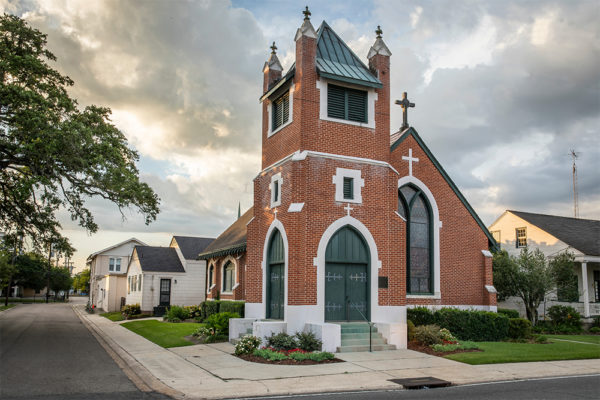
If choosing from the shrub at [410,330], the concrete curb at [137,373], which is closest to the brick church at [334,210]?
the shrub at [410,330]

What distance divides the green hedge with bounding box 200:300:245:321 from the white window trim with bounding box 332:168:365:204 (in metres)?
8.90

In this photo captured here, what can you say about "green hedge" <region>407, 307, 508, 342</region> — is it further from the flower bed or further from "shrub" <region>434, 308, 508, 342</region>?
the flower bed

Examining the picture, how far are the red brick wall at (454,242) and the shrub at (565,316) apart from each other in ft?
29.5

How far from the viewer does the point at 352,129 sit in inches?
730

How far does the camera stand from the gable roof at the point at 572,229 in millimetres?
30656

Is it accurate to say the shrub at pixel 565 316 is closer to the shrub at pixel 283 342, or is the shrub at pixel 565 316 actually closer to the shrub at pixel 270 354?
the shrub at pixel 283 342

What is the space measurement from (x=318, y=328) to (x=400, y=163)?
856 centimetres

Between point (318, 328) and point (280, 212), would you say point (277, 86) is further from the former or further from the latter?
point (318, 328)

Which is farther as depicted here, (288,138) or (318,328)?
(288,138)

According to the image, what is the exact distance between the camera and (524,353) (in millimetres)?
15867

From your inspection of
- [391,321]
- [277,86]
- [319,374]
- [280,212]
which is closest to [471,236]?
[391,321]

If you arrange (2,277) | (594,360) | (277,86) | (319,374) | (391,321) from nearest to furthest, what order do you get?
(319,374)
(594,360)
(391,321)
(277,86)
(2,277)

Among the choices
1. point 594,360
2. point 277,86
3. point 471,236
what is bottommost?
point 594,360

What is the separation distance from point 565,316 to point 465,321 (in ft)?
41.9
